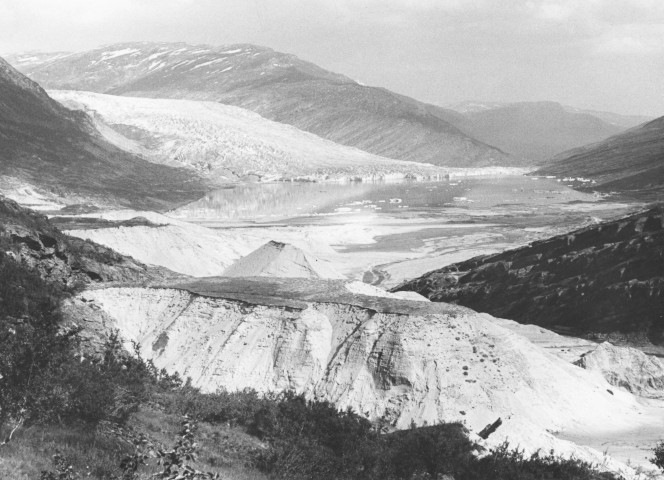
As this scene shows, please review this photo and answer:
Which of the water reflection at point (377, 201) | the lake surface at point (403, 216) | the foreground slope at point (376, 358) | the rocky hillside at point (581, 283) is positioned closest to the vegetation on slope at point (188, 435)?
the foreground slope at point (376, 358)

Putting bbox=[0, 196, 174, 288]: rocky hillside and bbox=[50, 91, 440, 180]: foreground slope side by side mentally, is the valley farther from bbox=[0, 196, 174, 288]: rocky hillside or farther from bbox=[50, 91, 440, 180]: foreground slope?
bbox=[50, 91, 440, 180]: foreground slope

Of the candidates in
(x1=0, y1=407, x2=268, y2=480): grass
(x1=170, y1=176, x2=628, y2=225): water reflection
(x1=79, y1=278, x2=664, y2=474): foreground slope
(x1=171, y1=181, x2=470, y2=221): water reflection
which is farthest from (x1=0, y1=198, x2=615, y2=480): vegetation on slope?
(x1=171, y1=181, x2=470, y2=221): water reflection

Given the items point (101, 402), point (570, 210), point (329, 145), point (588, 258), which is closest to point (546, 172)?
point (329, 145)

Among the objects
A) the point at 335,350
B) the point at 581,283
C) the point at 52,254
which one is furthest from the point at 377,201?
the point at 335,350

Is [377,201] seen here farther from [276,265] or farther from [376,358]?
[376,358]

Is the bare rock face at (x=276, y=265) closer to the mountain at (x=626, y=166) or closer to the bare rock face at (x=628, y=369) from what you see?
the bare rock face at (x=628, y=369)
